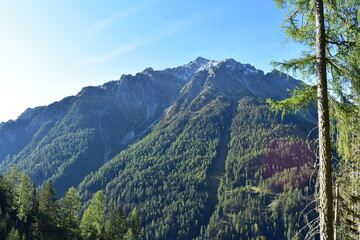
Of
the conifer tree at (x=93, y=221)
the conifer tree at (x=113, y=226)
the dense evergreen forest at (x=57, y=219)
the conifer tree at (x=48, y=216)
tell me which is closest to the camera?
the conifer tree at (x=93, y=221)

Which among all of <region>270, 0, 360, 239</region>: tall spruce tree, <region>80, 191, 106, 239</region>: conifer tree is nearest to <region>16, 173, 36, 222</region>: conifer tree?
<region>80, 191, 106, 239</region>: conifer tree

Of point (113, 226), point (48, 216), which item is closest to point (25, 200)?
point (48, 216)

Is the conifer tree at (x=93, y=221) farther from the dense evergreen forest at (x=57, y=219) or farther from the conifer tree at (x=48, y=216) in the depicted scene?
the conifer tree at (x=48, y=216)

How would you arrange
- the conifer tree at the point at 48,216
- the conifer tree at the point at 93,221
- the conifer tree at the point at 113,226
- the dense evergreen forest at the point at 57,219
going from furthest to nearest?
the conifer tree at the point at 113,226 < the conifer tree at the point at 48,216 < the dense evergreen forest at the point at 57,219 < the conifer tree at the point at 93,221

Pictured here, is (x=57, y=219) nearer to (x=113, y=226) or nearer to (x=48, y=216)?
(x=48, y=216)

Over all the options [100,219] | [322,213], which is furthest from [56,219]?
[322,213]

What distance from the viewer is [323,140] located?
10.1 m

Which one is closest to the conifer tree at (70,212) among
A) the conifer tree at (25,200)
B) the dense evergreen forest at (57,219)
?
the dense evergreen forest at (57,219)

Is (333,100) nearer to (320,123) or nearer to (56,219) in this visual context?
(320,123)

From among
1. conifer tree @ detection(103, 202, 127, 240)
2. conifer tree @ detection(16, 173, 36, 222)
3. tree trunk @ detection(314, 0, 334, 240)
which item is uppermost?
tree trunk @ detection(314, 0, 334, 240)

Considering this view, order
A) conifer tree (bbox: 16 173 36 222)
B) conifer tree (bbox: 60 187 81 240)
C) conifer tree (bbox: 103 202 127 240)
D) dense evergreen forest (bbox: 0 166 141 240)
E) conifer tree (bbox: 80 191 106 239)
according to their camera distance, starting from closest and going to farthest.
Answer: conifer tree (bbox: 80 191 106 239), dense evergreen forest (bbox: 0 166 141 240), conifer tree (bbox: 60 187 81 240), conifer tree (bbox: 103 202 127 240), conifer tree (bbox: 16 173 36 222)

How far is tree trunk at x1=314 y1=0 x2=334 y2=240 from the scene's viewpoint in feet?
30.7

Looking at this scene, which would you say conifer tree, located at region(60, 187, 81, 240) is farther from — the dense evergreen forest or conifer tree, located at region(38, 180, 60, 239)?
conifer tree, located at region(38, 180, 60, 239)

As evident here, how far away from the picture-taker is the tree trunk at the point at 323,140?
9.34 meters
